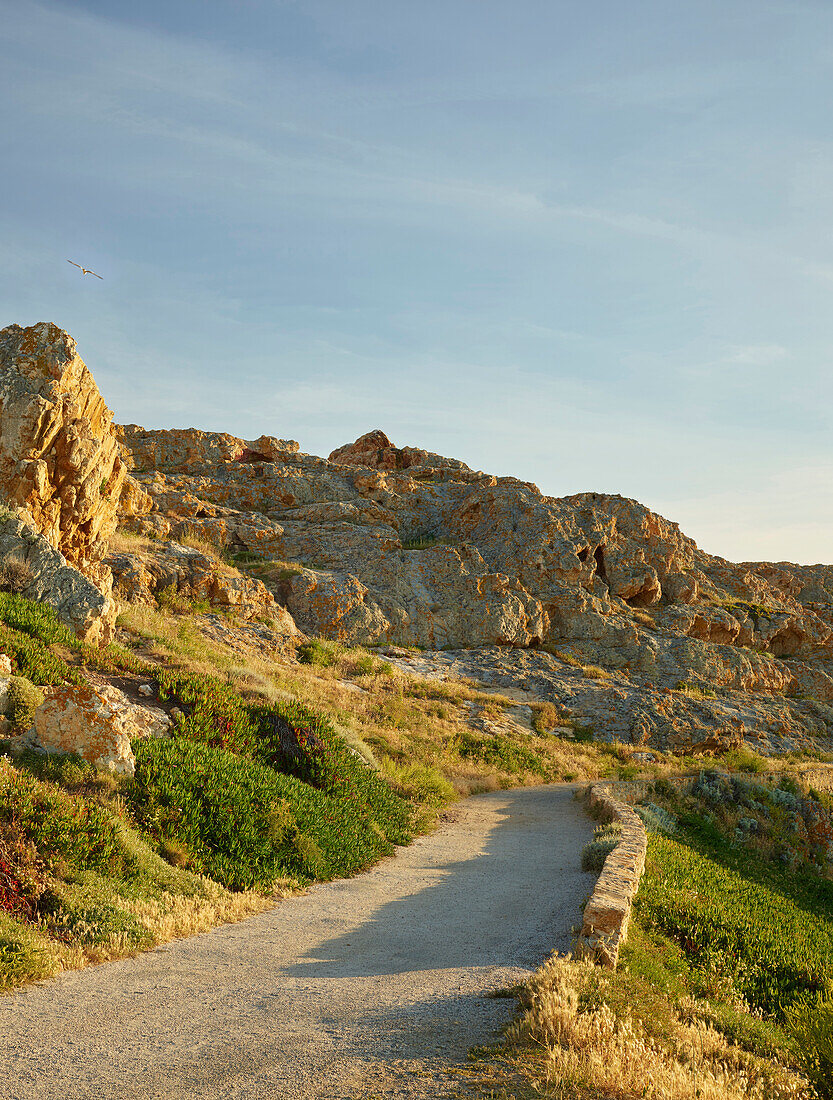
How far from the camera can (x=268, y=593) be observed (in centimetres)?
2652

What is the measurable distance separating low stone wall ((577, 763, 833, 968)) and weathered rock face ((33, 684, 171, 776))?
19.0 ft

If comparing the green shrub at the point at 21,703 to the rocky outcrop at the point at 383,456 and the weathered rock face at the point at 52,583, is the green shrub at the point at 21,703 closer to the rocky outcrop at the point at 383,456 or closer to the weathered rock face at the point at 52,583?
the weathered rock face at the point at 52,583

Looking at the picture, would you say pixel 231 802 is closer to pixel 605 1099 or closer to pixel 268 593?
pixel 605 1099

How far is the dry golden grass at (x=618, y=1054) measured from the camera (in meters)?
3.91

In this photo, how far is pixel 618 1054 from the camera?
4184 mm

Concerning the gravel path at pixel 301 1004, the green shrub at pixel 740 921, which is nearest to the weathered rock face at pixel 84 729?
the gravel path at pixel 301 1004

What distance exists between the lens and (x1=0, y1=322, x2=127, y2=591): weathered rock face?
16161mm

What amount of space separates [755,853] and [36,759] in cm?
1437

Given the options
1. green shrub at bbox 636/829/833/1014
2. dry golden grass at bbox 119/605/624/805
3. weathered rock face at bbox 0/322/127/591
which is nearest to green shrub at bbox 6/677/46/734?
dry golden grass at bbox 119/605/624/805

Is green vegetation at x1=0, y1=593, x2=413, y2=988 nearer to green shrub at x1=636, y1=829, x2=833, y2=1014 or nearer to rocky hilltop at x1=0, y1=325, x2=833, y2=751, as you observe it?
green shrub at x1=636, y1=829, x2=833, y2=1014

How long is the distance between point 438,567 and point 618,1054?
29146 mm

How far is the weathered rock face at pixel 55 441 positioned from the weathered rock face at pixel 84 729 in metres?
8.23

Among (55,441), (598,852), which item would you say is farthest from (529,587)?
(598,852)

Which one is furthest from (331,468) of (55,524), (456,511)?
(55,524)
